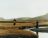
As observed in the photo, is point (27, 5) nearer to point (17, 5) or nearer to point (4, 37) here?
point (17, 5)

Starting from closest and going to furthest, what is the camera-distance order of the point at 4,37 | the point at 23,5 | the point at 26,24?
1. the point at 4,37
2. the point at 26,24
3. the point at 23,5

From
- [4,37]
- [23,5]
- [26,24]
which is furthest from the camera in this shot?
[23,5]

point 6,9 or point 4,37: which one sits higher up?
point 6,9

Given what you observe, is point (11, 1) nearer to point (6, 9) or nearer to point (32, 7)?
point (6, 9)

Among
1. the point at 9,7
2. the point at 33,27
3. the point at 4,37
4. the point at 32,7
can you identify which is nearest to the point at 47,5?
the point at 32,7

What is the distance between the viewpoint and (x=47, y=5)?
1.16 meters

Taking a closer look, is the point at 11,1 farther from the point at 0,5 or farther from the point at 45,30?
the point at 45,30

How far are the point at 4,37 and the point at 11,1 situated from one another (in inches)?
15.2

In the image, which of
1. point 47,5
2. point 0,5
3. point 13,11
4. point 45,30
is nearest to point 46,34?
point 45,30

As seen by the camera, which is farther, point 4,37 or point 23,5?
point 23,5

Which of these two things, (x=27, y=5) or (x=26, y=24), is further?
(x=27, y=5)

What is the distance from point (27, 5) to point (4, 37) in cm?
40

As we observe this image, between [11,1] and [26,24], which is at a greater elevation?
[11,1]

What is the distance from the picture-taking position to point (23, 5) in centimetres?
116
